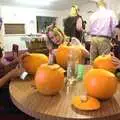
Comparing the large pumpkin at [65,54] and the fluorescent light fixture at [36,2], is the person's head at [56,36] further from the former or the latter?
the fluorescent light fixture at [36,2]

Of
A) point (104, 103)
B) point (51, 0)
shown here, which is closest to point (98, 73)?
point (104, 103)

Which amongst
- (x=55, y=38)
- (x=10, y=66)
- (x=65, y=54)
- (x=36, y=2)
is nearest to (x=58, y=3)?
(x=36, y=2)

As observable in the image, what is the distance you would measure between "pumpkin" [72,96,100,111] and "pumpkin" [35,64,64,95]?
4.2 inches

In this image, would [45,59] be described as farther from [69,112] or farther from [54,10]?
[54,10]

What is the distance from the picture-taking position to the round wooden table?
2.38 ft

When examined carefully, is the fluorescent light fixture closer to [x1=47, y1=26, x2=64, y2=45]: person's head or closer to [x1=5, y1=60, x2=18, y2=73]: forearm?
[x1=47, y1=26, x2=64, y2=45]: person's head

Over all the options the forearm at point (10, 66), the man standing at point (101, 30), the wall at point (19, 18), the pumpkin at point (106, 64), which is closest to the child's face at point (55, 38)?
the forearm at point (10, 66)

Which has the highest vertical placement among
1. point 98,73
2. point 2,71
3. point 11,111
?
point 98,73

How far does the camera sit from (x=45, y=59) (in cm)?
127

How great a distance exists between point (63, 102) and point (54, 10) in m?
9.24

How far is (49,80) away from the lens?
912 millimetres

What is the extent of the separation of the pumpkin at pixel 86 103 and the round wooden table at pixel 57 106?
16mm

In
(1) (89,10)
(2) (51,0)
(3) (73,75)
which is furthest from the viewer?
(1) (89,10)

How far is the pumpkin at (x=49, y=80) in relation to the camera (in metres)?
0.91
